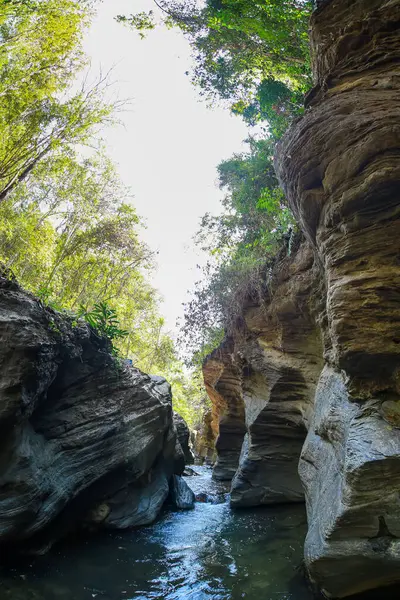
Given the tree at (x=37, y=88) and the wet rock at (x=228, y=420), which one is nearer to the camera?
the tree at (x=37, y=88)

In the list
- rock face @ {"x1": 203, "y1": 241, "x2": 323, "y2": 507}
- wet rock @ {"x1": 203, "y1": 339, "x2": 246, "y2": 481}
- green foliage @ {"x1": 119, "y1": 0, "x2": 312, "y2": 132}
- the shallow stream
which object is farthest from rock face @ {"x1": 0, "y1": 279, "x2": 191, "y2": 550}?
green foliage @ {"x1": 119, "y1": 0, "x2": 312, "y2": 132}

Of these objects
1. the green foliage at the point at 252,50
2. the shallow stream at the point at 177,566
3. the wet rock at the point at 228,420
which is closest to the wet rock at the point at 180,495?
the shallow stream at the point at 177,566

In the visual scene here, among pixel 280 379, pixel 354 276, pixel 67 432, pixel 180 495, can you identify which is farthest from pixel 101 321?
pixel 354 276

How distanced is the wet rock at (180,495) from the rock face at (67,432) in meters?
0.71

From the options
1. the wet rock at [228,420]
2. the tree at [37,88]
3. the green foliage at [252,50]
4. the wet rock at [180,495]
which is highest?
the green foliage at [252,50]

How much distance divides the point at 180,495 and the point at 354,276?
9.36 m

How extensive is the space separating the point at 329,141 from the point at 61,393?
762 cm

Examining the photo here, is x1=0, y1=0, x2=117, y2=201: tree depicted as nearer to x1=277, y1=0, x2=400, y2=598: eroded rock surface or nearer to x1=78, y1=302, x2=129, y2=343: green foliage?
x1=78, y1=302, x2=129, y2=343: green foliage

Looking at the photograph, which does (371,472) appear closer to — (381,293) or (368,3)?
(381,293)

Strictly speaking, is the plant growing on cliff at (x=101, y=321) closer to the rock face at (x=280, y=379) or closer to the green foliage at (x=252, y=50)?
the rock face at (x=280, y=379)

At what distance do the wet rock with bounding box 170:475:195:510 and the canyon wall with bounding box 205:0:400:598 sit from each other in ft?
17.8

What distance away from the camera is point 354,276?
526 cm

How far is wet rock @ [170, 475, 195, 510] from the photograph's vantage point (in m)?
10.7

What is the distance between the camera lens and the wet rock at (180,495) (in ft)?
35.2
